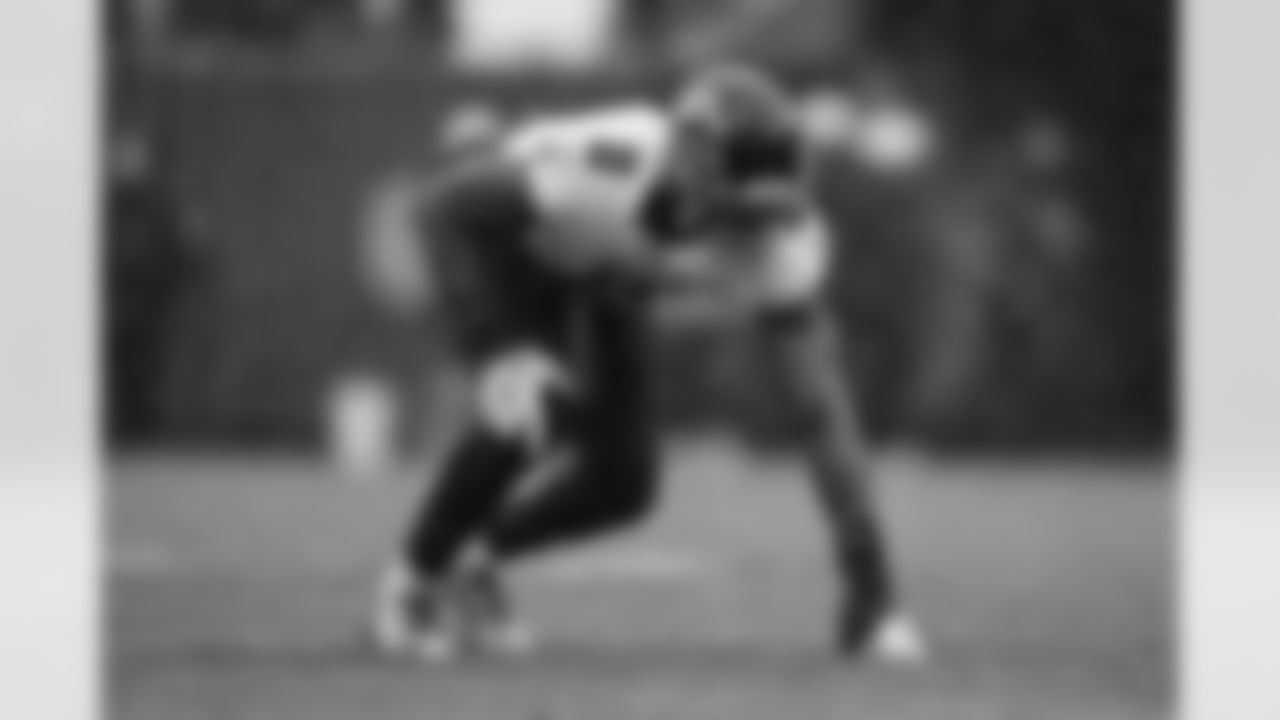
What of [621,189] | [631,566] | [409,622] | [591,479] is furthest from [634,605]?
[621,189]

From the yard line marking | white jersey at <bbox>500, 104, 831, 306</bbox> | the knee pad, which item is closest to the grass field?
the yard line marking

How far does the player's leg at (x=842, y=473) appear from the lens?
245 centimetres

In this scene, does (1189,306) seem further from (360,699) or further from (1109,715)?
(360,699)

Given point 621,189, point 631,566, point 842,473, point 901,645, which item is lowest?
point 901,645

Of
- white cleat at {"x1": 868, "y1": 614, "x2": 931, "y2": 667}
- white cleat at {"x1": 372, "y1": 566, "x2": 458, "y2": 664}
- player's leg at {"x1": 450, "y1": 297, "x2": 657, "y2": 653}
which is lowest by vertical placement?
white cleat at {"x1": 868, "y1": 614, "x2": 931, "y2": 667}

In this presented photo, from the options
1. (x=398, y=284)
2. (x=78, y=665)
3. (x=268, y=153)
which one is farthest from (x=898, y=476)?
(x=78, y=665)

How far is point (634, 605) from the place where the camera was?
2.41 m

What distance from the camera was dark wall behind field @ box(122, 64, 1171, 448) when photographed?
2.43 m

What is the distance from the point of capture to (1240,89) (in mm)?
2539

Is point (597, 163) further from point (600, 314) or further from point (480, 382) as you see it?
point (480, 382)

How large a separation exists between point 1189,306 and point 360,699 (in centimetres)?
125

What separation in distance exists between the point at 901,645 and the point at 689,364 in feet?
1.54

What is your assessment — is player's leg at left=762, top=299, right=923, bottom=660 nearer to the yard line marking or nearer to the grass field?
the grass field

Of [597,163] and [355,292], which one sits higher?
[597,163]
